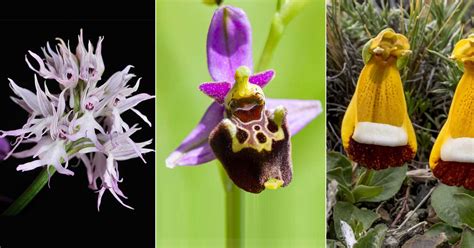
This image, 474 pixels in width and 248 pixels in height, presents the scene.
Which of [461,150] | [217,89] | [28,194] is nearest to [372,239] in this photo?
[461,150]

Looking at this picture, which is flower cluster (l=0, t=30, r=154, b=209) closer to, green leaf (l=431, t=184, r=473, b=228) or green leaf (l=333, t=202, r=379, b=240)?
green leaf (l=333, t=202, r=379, b=240)

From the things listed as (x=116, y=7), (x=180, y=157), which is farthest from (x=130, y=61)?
→ (x=180, y=157)

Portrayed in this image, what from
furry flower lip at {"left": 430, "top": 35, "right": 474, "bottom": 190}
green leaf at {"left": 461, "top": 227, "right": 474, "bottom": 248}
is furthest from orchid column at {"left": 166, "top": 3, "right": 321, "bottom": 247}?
green leaf at {"left": 461, "top": 227, "right": 474, "bottom": 248}

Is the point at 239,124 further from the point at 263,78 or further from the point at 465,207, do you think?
the point at 465,207

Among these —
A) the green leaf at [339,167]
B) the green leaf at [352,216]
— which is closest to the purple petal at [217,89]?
the green leaf at [339,167]

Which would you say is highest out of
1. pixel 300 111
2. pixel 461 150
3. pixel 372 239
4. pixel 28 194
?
pixel 300 111

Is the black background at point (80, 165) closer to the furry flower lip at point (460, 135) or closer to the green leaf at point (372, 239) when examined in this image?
the green leaf at point (372, 239)

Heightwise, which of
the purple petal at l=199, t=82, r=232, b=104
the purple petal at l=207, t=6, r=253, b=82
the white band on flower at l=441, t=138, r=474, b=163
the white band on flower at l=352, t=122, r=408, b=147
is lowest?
the white band on flower at l=441, t=138, r=474, b=163
